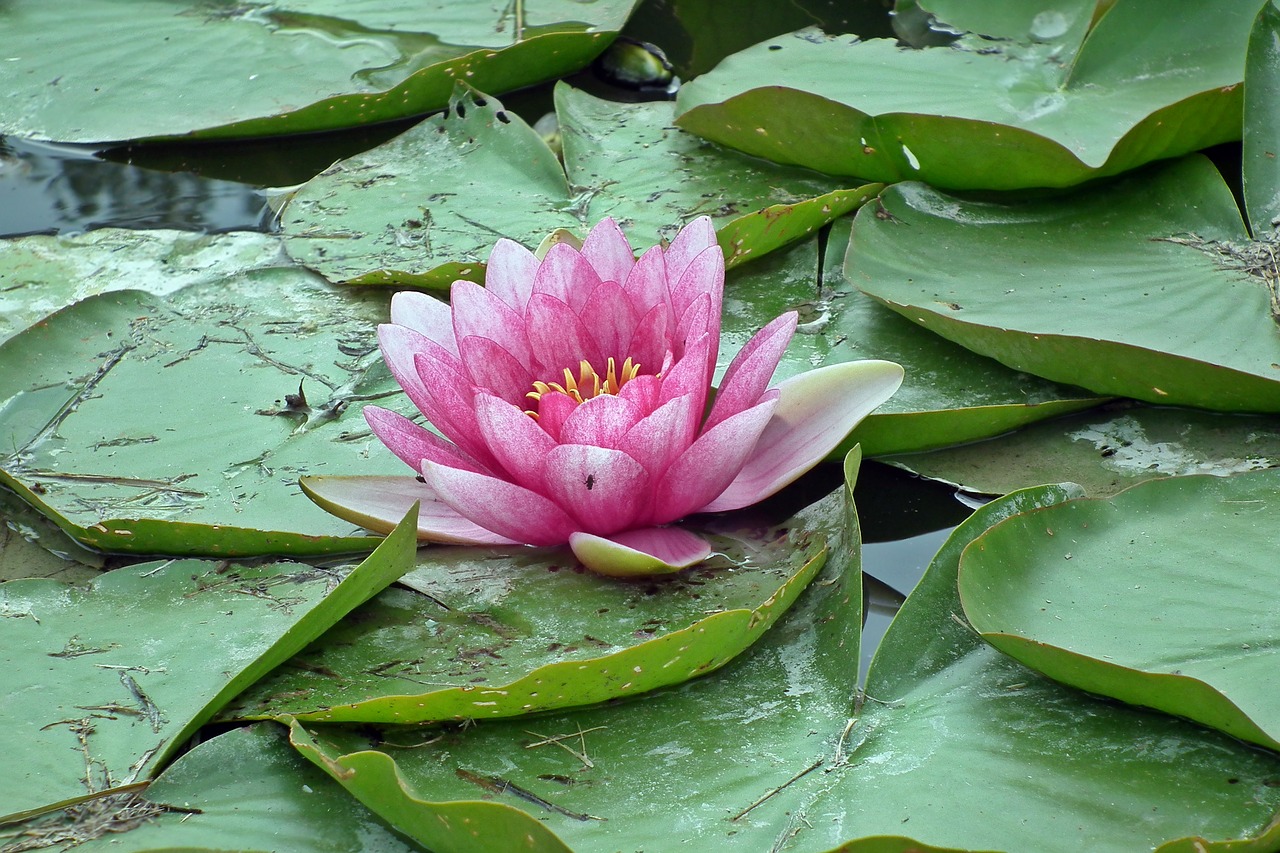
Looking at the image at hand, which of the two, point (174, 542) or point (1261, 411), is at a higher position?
point (1261, 411)

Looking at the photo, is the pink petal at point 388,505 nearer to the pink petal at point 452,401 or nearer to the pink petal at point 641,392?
the pink petal at point 452,401

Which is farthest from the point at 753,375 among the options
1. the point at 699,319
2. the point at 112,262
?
the point at 112,262

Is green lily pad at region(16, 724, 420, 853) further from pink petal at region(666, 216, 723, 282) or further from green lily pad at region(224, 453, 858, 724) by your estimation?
pink petal at region(666, 216, 723, 282)

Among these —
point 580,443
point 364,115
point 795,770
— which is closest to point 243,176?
point 364,115

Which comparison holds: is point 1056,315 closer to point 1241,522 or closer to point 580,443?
point 1241,522

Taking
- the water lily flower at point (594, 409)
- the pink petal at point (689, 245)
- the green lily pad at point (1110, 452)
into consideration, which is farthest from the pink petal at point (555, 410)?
the green lily pad at point (1110, 452)

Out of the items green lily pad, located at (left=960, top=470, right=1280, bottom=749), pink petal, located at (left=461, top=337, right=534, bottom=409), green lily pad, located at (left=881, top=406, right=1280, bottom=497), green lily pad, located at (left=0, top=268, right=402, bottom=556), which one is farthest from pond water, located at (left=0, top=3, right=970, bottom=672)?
green lily pad, located at (left=960, top=470, right=1280, bottom=749)

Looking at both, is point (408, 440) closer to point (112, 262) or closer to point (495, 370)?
point (495, 370)
